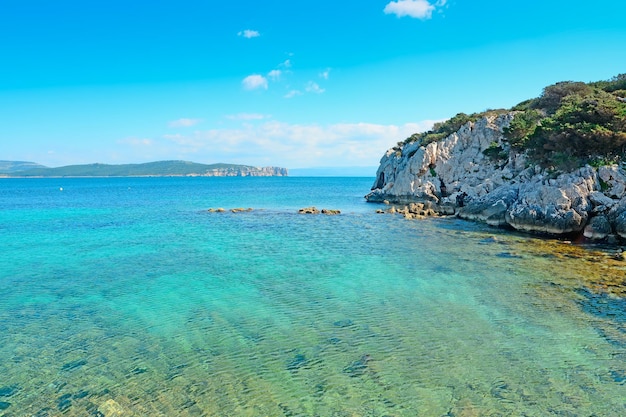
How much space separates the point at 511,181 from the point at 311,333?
35867 mm

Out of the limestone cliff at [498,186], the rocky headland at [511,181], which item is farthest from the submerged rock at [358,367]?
the limestone cliff at [498,186]

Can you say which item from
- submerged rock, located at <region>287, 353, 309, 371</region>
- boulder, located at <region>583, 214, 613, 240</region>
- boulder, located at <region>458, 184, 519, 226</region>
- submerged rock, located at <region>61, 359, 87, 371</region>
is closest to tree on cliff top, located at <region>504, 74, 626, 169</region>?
boulder, located at <region>458, 184, 519, 226</region>

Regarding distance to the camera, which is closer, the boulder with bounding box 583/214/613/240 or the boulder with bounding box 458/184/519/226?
the boulder with bounding box 583/214/613/240

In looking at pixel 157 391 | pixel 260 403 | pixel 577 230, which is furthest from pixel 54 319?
pixel 577 230

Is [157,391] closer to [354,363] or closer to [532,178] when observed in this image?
[354,363]

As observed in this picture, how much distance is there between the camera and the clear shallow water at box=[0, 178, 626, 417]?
9102 millimetres

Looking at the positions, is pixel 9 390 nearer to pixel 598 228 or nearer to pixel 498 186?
pixel 598 228

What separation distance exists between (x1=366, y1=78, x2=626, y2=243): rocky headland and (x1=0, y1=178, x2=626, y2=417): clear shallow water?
21.7 ft

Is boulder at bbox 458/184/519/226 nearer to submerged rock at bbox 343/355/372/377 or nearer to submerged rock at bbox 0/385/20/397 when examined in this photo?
submerged rock at bbox 343/355/372/377

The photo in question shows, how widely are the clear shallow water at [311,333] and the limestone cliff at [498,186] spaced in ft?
→ 21.3

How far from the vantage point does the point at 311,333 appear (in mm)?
12672

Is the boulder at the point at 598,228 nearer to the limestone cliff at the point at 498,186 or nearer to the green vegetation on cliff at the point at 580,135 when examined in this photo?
the limestone cliff at the point at 498,186

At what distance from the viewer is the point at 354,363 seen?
10.7 metres

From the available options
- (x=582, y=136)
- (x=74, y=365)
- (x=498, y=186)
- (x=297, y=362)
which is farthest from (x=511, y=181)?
(x=74, y=365)
